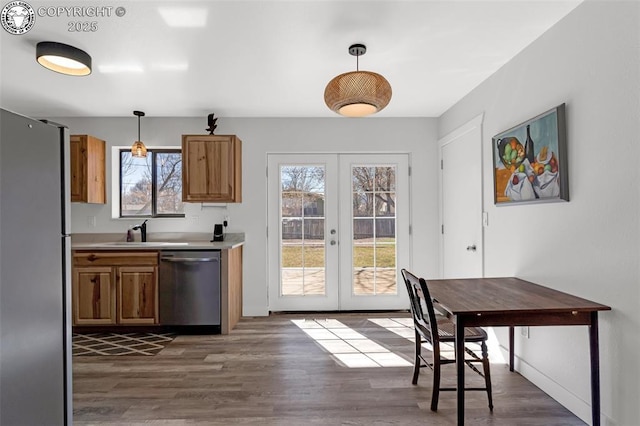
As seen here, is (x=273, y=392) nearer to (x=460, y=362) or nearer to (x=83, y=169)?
(x=460, y=362)

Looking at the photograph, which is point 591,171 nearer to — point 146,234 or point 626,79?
point 626,79

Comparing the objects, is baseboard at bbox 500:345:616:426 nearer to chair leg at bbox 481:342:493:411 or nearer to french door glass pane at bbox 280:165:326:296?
chair leg at bbox 481:342:493:411

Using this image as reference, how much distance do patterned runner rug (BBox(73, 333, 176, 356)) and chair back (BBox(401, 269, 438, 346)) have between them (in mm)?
2307

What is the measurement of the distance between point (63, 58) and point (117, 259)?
1920mm

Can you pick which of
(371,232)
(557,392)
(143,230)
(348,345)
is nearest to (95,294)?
(143,230)

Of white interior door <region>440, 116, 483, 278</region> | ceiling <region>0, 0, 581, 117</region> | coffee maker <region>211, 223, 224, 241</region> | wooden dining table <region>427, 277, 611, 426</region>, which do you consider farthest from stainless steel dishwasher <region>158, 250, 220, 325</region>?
white interior door <region>440, 116, 483, 278</region>

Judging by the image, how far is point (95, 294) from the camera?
3555 millimetres

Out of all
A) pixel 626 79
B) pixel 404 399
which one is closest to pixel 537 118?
pixel 626 79

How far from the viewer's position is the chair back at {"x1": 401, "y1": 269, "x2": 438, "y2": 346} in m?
2.00

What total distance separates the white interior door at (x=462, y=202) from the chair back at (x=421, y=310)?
1.18m

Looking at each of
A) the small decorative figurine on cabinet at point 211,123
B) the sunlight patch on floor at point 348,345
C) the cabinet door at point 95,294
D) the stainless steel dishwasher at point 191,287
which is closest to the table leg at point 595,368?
the sunlight patch on floor at point 348,345

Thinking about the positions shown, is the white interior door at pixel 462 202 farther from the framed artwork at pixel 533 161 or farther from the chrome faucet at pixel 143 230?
the chrome faucet at pixel 143 230

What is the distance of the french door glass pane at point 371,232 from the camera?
425cm

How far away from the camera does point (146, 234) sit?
13.6 feet
